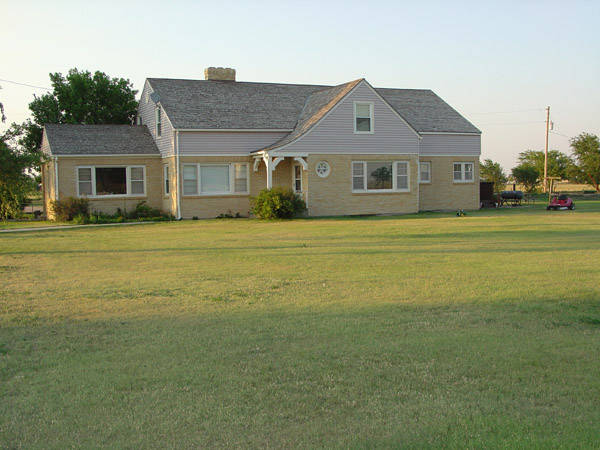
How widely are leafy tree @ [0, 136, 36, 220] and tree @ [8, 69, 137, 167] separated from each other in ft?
75.4

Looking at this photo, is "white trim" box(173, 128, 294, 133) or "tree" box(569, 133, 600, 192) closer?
"white trim" box(173, 128, 294, 133)

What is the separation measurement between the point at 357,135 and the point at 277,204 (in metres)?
5.56

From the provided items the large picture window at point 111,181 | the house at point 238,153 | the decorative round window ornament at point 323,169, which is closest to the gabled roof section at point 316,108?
the house at point 238,153

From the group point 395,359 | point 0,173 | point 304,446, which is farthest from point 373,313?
point 0,173

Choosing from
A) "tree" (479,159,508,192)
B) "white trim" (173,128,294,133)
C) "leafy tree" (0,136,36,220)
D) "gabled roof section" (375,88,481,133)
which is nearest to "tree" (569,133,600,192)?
"tree" (479,159,508,192)

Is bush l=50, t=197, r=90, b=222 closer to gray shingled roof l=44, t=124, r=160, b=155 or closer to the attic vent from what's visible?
gray shingled roof l=44, t=124, r=160, b=155

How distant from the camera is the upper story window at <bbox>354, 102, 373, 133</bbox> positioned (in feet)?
90.6

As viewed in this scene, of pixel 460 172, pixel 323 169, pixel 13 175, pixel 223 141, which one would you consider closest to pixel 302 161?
pixel 323 169

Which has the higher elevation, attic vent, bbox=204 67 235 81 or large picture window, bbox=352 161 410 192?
attic vent, bbox=204 67 235 81

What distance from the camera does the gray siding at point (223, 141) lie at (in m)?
27.1

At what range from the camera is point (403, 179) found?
1150 inches

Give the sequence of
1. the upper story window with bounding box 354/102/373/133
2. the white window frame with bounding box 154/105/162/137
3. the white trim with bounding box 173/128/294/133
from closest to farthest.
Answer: the white trim with bounding box 173/128/294/133, the upper story window with bounding box 354/102/373/133, the white window frame with bounding box 154/105/162/137

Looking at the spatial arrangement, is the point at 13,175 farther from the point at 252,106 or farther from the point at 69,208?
the point at 252,106

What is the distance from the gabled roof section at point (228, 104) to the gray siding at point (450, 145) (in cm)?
713
